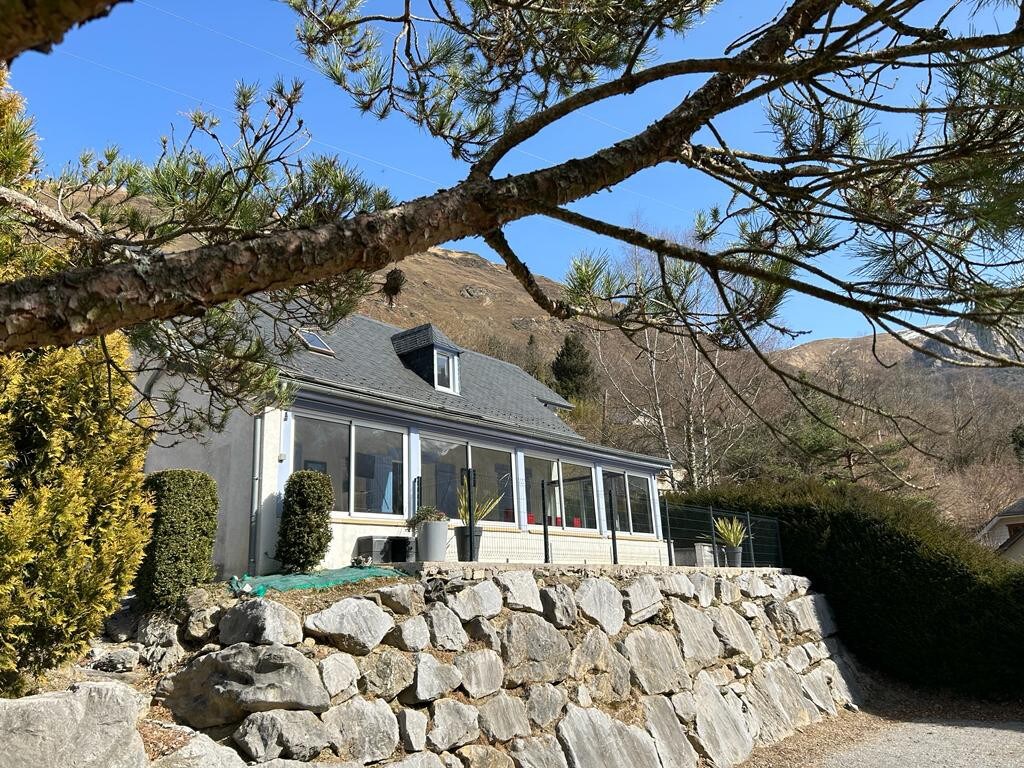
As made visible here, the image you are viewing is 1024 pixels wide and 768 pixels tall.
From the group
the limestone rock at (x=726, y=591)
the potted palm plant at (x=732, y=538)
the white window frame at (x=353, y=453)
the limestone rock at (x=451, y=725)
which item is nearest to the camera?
the limestone rock at (x=451, y=725)

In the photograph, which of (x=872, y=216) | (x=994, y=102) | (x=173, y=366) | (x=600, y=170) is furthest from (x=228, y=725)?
(x=994, y=102)

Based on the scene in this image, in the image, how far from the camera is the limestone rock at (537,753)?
21.3ft

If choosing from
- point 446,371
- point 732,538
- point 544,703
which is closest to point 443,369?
point 446,371

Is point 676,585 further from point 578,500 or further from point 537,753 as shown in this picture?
point 578,500

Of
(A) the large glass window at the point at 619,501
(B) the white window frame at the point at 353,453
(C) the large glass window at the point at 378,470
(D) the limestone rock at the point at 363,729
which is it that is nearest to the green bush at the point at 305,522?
(B) the white window frame at the point at 353,453

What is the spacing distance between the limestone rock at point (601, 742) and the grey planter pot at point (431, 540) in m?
2.89

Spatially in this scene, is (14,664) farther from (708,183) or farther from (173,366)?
(708,183)

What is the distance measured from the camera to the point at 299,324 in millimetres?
4828

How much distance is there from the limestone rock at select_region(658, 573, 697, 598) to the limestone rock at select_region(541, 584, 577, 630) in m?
2.01

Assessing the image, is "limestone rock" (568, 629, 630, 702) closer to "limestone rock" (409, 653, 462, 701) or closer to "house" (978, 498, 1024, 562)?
"limestone rock" (409, 653, 462, 701)

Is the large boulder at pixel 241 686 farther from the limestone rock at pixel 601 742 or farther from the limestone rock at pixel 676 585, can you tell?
the limestone rock at pixel 676 585

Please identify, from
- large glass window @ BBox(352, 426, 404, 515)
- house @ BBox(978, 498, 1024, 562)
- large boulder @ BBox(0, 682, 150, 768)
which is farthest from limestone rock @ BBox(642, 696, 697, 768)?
house @ BBox(978, 498, 1024, 562)

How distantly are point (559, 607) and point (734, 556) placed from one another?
6312mm

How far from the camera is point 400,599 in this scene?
6.62 m
